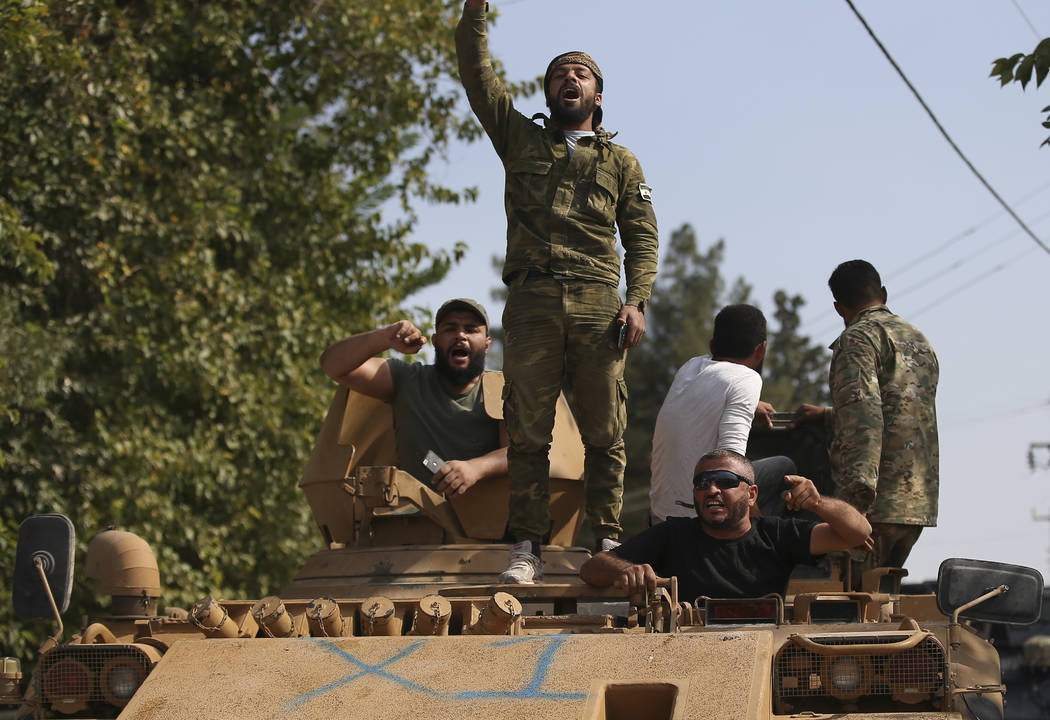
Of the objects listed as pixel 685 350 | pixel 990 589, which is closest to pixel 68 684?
pixel 990 589

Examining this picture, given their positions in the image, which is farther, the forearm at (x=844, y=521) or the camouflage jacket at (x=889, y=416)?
the camouflage jacket at (x=889, y=416)

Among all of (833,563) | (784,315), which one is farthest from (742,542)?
(784,315)

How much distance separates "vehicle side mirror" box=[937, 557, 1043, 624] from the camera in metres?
5.36

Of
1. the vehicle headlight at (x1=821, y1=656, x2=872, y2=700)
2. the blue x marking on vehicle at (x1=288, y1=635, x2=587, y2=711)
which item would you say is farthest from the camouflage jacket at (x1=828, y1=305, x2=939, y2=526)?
the blue x marking on vehicle at (x1=288, y1=635, x2=587, y2=711)

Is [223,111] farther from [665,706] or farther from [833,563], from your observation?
[665,706]

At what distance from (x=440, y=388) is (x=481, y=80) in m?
1.66

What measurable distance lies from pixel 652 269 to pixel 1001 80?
6.92 feet

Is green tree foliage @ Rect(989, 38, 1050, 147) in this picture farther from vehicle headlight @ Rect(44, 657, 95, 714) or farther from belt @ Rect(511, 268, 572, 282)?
vehicle headlight @ Rect(44, 657, 95, 714)

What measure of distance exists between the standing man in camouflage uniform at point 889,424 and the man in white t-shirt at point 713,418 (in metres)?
0.42

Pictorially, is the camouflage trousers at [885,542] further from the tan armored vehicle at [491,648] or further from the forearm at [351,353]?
the forearm at [351,353]

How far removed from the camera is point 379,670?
4.84 metres

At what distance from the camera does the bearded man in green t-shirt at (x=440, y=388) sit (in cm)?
757

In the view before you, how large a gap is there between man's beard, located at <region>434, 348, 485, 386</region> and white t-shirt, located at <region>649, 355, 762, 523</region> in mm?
1016

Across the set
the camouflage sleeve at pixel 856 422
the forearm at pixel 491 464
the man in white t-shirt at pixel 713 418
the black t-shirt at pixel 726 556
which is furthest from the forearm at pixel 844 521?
the forearm at pixel 491 464
